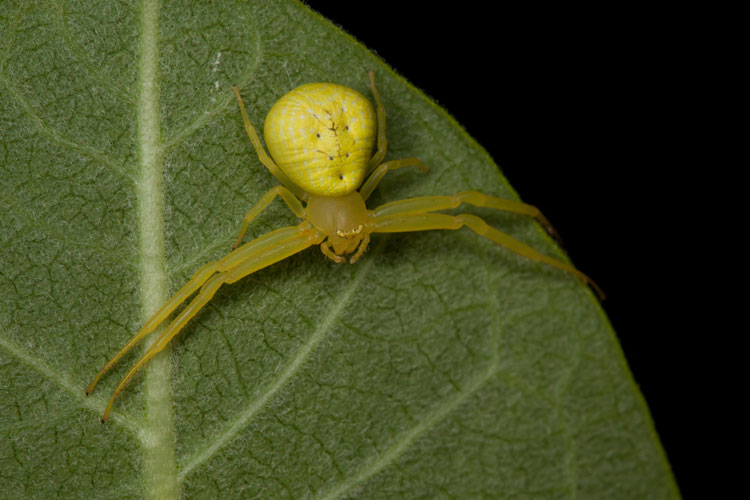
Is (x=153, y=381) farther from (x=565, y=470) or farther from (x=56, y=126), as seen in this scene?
(x=565, y=470)

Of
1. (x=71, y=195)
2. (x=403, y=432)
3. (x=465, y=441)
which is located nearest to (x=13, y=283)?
(x=71, y=195)

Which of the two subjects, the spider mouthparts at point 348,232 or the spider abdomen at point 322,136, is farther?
the spider mouthparts at point 348,232

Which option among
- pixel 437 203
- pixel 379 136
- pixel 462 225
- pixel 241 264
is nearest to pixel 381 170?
pixel 379 136

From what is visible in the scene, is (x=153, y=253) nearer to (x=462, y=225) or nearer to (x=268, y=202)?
(x=268, y=202)

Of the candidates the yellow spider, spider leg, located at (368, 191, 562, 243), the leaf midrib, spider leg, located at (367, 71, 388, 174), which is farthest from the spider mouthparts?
the leaf midrib

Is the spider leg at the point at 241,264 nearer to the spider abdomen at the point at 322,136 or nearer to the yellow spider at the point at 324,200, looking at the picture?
the yellow spider at the point at 324,200

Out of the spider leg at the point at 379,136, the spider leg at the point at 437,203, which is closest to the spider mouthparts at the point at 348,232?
the spider leg at the point at 437,203
